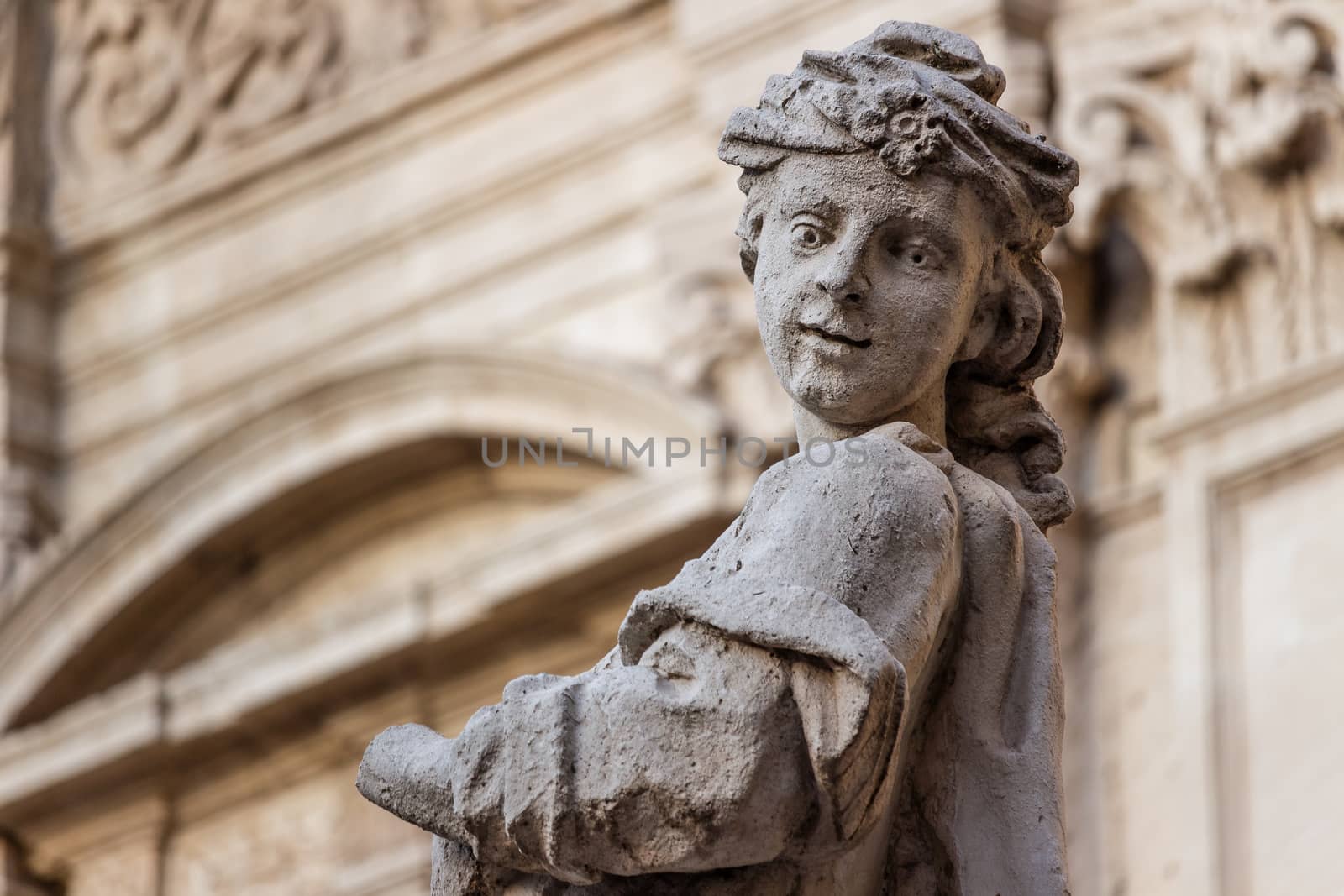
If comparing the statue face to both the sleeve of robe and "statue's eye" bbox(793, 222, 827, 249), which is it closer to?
"statue's eye" bbox(793, 222, 827, 249)

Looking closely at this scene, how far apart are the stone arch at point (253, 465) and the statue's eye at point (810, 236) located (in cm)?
527

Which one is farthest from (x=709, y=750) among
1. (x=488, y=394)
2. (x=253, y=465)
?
(x=253, y=465)

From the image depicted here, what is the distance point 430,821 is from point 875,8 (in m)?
5.25

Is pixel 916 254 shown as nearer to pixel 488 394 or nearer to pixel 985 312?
pixel 985 312

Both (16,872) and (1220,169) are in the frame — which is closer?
(1220,169)

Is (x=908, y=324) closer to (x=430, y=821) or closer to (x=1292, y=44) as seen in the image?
(x=430, y=821)

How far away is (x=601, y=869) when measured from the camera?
2.67 metres

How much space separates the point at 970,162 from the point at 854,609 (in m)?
0.44

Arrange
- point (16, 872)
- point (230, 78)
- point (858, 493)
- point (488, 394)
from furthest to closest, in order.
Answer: point (230, 78) → point (16, 872) → point (488, 394) → point (858, 493)

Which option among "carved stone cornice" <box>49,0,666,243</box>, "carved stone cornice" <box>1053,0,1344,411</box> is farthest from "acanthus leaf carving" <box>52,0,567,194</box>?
"carved stone cornice" <box>1053,0,1344,411</box>

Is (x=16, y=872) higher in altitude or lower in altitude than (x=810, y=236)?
higher

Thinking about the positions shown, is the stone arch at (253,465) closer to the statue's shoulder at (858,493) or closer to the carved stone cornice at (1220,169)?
the carved stone cornice at (1220,169)

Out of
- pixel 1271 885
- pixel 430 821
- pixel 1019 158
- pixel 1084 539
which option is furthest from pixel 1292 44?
pixel 430 821

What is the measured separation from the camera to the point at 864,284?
2885 millimetres
